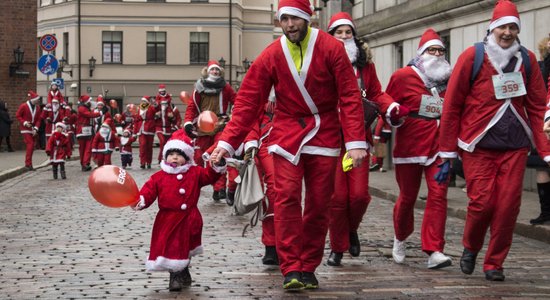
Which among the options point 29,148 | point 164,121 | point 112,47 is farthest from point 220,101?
point 112,47

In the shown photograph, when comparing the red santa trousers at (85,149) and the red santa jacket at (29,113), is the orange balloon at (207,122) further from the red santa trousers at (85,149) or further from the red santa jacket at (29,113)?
the red santa jacket at (29,113)

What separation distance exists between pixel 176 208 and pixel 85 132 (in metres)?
19.0

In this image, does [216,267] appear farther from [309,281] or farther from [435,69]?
[435,69]

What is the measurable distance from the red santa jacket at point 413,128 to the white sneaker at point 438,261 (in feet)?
2.64

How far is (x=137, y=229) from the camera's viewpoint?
1173 centimetres

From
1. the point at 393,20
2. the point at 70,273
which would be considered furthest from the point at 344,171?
the point at 393,20

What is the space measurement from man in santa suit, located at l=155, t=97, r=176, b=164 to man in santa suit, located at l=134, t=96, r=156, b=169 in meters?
0.13

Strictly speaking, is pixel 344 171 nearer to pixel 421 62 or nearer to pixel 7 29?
pixel 421 62

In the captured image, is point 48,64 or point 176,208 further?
point 48,64

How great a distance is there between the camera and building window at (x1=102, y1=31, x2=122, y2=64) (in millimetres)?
62312

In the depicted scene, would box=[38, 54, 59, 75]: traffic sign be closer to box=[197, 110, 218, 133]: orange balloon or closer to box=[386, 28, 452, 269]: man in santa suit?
box=[197, 110, 218, 133]: orange balloon

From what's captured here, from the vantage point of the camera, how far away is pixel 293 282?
7.27m

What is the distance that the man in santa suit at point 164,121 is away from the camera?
27.4 meters

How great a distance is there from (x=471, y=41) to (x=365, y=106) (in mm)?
11823
